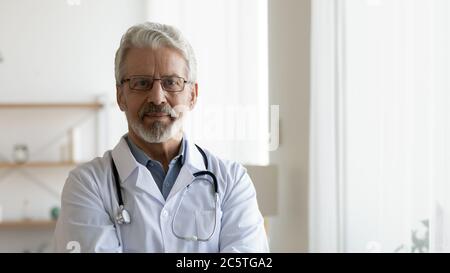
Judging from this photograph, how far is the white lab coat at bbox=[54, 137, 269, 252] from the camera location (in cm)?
87

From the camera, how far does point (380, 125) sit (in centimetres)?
100

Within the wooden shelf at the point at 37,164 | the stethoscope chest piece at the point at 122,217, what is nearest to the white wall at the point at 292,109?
the stethoscope chest piece at the point at 122,217

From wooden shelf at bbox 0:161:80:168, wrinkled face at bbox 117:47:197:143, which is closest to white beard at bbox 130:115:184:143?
wrinkled face at bbox 117:47:197:143

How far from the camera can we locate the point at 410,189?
3.34ft

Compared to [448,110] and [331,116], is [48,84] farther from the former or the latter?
[448,110]

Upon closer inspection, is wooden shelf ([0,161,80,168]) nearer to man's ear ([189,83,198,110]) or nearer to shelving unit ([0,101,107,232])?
shelving unit ([0,101,107,232])

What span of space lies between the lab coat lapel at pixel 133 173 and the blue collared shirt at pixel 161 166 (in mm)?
21

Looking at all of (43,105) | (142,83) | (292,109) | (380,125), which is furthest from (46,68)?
(380,125)

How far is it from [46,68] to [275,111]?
1.18 ft

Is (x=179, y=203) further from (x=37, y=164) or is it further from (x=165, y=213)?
(x=37, y=164)

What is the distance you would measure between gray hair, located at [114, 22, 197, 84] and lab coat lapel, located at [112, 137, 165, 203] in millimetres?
116

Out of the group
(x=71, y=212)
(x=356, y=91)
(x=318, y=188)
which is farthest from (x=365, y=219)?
(x=71, y=212)

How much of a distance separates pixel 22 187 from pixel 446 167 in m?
0.70

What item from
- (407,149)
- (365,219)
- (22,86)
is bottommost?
(365,219)
